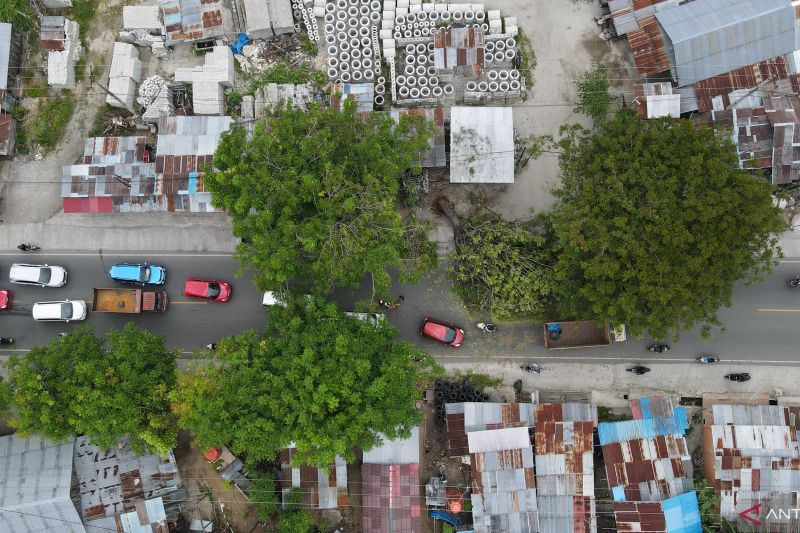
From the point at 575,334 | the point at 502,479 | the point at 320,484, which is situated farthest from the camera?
the point at 575,334

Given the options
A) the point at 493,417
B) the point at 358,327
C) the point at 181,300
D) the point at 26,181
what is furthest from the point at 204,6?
the point at 493,417

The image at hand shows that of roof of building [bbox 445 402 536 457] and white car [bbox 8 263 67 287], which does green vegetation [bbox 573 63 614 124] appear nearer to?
roof of building [bbox 445 402 536 457]

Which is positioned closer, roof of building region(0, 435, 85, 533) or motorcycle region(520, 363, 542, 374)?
roof of building region(0, 435, 85, 533)

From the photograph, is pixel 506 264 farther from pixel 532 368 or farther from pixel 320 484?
pixel 320 484

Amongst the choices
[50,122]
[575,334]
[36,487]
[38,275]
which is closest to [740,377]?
[575,334]

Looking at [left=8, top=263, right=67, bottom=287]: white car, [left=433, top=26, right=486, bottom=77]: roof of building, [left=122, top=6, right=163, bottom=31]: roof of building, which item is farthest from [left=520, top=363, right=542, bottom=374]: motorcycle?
[left=122, top=6, right=163, bottom=31]: roof of building

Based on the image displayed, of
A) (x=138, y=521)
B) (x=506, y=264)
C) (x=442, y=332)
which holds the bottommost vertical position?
(x=138, y=521)
